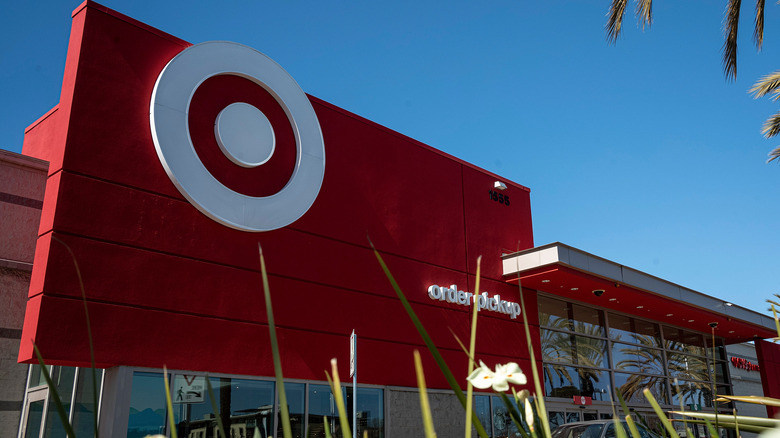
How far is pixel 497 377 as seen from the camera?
2.62 ft

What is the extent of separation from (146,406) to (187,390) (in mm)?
633

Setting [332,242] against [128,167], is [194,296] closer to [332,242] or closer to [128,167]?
[128,167]

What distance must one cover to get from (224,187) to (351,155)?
3.35m

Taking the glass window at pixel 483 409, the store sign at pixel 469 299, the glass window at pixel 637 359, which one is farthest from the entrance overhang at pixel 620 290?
the glass window at pixel 483 409

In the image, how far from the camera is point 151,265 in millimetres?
9633

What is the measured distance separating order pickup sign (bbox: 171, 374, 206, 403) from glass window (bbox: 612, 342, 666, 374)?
1264 cm

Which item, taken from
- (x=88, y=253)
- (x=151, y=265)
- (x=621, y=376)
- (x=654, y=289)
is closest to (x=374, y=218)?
(x=151, y=265)

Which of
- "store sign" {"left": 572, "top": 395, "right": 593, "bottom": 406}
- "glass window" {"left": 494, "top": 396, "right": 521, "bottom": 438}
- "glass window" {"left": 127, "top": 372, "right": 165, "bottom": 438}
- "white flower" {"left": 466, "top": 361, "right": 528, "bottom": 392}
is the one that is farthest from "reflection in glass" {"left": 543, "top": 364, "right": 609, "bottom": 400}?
"white flower" {"left": 466, "top": 361, "right": 528, "bottom": 392}

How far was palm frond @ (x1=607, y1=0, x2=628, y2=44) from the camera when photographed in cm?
1178

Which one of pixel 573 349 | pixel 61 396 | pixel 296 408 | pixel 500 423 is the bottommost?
pixel 500 423

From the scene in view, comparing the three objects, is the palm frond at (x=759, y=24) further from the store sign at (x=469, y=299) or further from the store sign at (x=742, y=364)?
the store sign at (x=742, y=364)

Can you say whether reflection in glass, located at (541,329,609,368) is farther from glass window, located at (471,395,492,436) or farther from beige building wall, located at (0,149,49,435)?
beige building wall, located at (0,149,49,435)

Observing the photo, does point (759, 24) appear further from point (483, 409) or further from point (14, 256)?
point (14, 256)

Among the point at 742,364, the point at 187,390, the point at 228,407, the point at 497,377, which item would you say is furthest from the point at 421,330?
the point at 742,364
